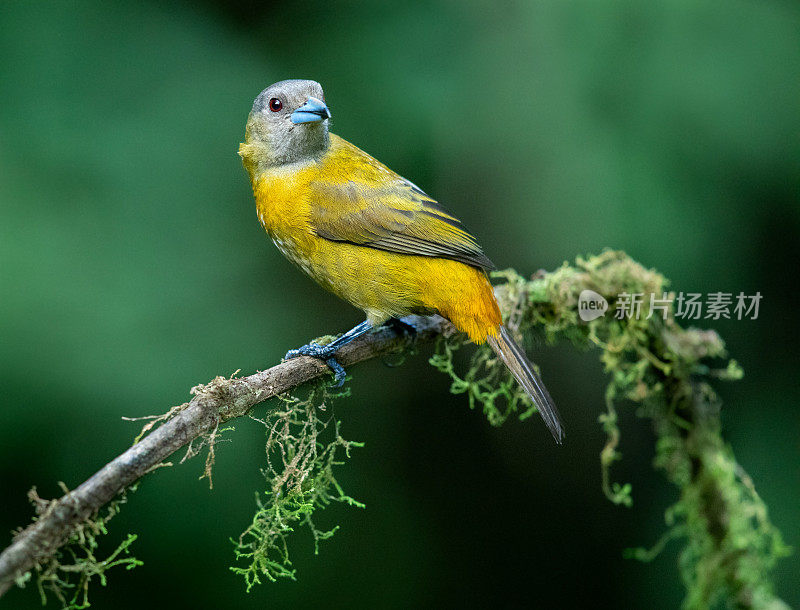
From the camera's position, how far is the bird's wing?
2793 mm

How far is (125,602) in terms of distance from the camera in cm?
321

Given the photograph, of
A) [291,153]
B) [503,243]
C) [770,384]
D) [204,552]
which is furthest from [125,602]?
[770,384]

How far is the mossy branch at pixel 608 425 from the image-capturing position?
2.01 m

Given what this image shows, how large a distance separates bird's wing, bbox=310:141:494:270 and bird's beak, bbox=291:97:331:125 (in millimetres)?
202

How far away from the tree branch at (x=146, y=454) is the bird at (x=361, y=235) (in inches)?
12.5

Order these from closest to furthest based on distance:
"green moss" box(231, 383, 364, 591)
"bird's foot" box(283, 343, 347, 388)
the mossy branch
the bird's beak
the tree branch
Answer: the tree branch
the mossy branch
"green moss" box(231, 383, 364, 591)
"bird's foot" box(283, 343, 347, 388)
the bird's beak

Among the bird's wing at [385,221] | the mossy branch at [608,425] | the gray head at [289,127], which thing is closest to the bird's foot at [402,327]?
the mossy branch at [608,425]

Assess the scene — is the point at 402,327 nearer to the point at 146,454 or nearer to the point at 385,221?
the point at 385,221

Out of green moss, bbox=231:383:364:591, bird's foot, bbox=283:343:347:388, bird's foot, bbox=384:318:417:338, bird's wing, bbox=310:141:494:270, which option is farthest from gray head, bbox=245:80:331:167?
green moss, bbox=231:383:364:591

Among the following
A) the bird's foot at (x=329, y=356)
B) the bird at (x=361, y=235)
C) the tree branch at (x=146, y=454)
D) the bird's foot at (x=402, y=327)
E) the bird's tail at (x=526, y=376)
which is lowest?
the tree branch at (x=146, y=454)

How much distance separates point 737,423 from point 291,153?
2.11 metres

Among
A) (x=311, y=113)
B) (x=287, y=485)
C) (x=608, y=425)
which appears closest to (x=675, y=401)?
(x=608, y=425)

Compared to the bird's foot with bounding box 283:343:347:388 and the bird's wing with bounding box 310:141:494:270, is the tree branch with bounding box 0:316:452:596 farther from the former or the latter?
the bird's wing with bounding box 310:141:494:270

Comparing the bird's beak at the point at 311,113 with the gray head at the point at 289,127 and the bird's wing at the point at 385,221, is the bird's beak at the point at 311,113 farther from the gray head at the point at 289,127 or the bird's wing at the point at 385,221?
the bird's wing at the point at 385,221
